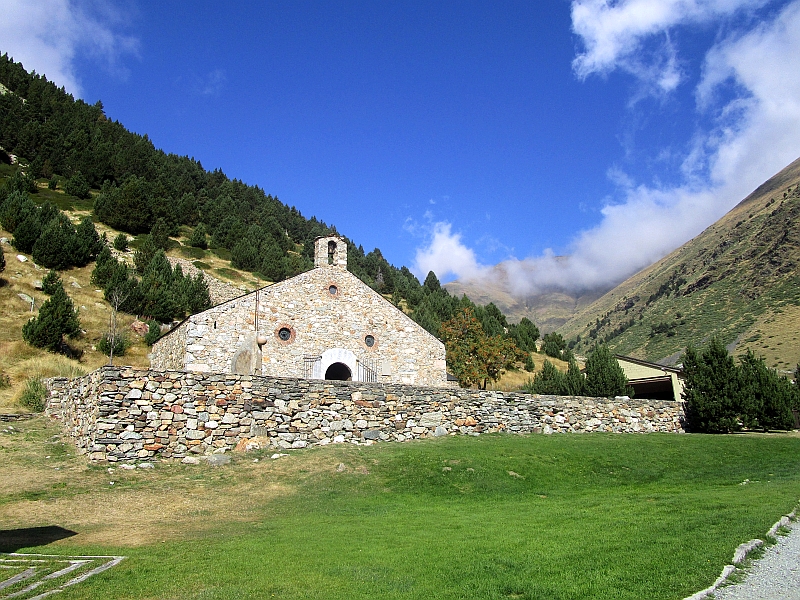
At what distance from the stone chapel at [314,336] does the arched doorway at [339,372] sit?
0.05 metres

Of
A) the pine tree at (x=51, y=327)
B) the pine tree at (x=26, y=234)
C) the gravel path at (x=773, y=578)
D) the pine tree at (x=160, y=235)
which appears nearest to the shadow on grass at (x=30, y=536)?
the gravel path at (x=773, y=578)

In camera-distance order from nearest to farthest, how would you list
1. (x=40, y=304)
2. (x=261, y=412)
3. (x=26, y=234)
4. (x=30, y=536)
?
(x=30, y=536), (x=261, y=412), (x=40, y=304), (x=26, y=234)

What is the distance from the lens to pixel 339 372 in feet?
87.5

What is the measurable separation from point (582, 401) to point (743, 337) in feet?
183

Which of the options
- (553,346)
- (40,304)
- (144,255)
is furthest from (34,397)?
(553,346)

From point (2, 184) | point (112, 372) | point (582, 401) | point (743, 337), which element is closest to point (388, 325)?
point (582, 401)

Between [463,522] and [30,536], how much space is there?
7101mm

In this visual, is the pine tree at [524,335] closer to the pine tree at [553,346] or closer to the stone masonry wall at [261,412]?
the pine tree at [553,346]

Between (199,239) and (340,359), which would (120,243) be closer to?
(199,239)

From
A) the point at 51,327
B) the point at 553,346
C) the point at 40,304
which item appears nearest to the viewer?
the point at 51,327

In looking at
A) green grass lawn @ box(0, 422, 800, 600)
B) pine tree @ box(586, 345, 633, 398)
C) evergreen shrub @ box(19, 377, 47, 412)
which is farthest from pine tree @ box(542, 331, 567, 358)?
evergreen shrub @ box(19, 377, 47, 412)

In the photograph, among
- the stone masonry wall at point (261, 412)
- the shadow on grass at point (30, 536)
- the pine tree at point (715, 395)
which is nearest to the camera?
the shadow on grass at point (30, 536)

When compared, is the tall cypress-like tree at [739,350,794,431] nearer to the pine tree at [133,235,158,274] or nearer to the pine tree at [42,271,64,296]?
the pine tree at [42,271,64,296]

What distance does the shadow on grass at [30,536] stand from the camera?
7863 millimetres
